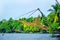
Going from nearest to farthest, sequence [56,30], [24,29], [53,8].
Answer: [56,30], [53,8], [24,29]

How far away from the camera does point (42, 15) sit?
34.3 ft

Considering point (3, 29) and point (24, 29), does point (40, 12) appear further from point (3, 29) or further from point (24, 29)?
point (3, 29)

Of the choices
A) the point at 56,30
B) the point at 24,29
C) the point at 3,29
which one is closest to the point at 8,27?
the point at 3,29

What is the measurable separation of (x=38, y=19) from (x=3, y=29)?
77459mm

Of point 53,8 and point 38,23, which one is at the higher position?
point 53,8

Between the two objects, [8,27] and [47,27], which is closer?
[47,27]

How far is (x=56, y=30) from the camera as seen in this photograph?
12.4 metres

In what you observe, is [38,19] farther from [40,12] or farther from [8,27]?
[8,27]

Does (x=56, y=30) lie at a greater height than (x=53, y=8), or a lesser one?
Answer: lesser

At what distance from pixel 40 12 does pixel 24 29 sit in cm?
6657

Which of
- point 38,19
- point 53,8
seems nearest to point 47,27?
point 38,19

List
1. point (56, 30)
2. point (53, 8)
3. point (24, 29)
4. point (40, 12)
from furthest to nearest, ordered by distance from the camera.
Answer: point (24, 29), point (53, 8), point (56, 30), point (40, 12)

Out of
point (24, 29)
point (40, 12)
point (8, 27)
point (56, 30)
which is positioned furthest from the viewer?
point (8, 27)

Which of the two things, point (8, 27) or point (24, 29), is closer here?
point (24, 29)
